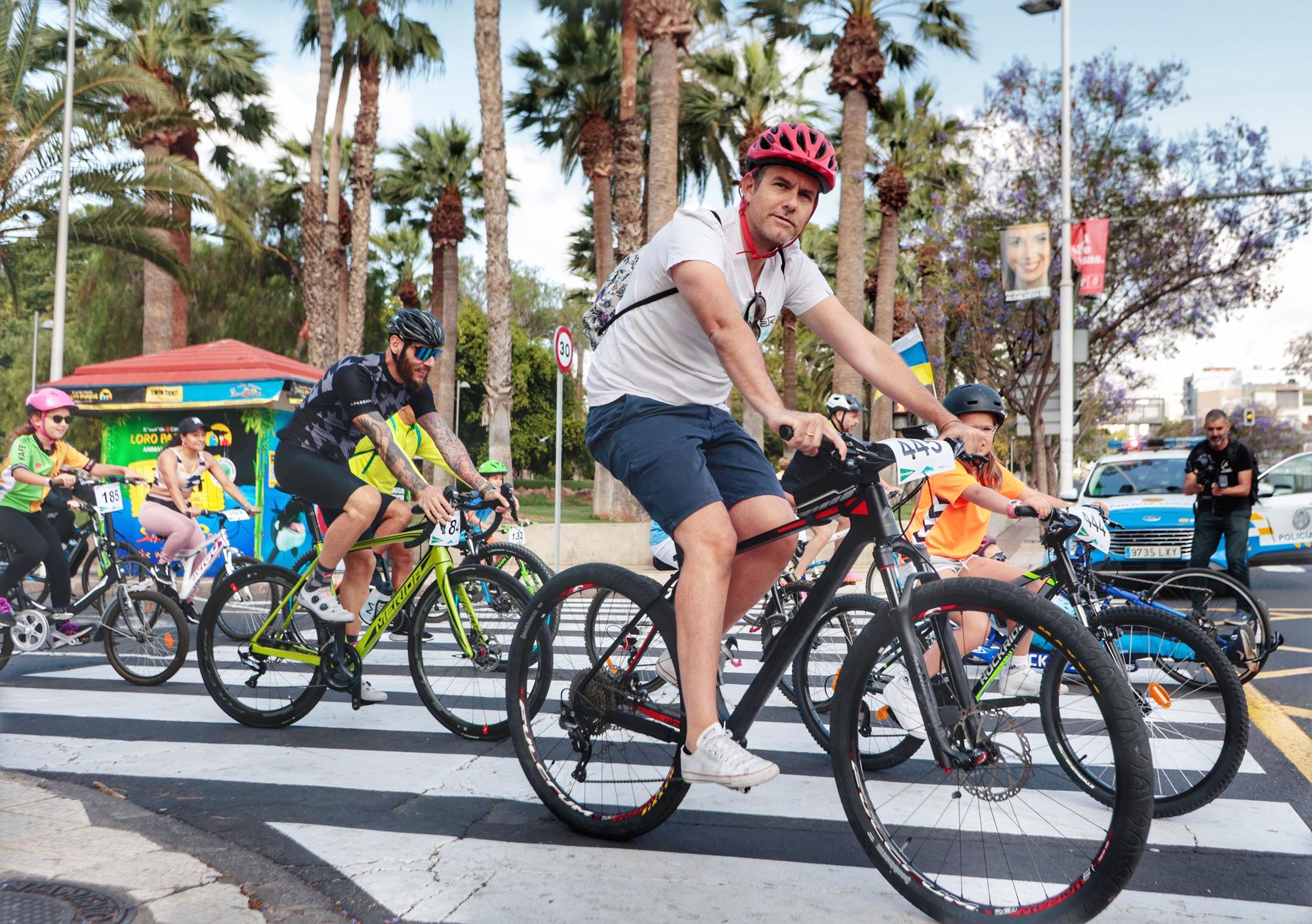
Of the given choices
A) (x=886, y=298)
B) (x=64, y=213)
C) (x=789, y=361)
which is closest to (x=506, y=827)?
(x=64, y=213)

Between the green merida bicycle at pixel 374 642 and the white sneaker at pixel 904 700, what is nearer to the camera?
the white sneaker at pixel 904 700

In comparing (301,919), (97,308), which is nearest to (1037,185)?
(301,919)

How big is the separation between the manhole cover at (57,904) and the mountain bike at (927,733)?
1.29 meters

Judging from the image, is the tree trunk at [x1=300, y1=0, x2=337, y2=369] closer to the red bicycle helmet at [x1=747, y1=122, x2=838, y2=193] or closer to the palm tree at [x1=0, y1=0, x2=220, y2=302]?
the palm tree at [x1=0, y1=0, x2=220, y2=302]

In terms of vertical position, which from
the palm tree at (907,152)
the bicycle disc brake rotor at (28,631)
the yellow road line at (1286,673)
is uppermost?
the palm tree at (907,152)

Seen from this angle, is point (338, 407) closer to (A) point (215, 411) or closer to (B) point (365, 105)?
(A) point (215, 411)

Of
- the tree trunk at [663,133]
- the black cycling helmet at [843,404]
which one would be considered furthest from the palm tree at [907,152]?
the black cycling helmet at [843,404]

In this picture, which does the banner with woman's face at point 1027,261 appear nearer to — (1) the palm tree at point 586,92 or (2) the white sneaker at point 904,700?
(1) the palm tree at point 586,92

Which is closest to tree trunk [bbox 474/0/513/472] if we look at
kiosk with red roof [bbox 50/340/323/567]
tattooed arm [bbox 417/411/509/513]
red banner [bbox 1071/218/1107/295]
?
kiosk with red roof [bbox 50/340/323/567]

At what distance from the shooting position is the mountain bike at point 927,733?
2.54 metres

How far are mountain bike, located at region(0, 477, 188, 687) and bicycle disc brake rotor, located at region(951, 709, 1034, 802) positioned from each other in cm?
510

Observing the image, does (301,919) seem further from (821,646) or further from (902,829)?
(821,646)

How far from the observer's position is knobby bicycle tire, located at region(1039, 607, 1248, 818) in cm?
374

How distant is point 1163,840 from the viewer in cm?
359
